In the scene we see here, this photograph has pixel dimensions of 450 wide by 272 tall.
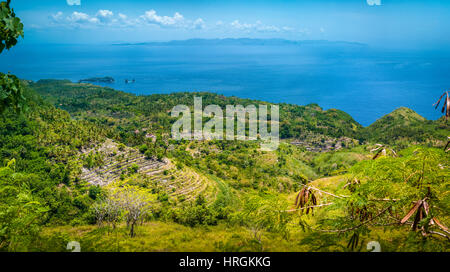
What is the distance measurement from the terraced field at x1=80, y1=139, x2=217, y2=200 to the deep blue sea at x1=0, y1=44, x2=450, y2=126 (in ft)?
172

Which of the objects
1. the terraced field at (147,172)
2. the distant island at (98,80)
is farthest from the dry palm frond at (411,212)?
the distant island at (98,80)

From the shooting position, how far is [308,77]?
106m

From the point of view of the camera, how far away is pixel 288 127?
2056 inches

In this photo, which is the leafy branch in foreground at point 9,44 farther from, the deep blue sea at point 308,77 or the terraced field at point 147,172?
the deep blue sea at point 308,77

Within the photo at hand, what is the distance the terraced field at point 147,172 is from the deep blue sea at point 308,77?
52290mm

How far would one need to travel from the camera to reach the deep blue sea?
220 feet

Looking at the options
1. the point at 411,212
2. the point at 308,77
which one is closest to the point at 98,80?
the point at 308,77

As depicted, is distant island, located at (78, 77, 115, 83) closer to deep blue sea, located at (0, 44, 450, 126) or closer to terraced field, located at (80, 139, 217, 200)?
deep blue sea, located at (0, 44, 450, 126)

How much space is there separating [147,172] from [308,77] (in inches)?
3746

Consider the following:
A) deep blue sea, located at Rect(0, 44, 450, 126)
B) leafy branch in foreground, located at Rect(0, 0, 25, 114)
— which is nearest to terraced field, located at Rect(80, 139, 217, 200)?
leafy branch in foreground, located at Rect(0, 0, 25, 114)

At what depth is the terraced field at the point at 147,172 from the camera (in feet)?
63.4

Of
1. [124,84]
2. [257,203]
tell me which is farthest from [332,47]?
[257,203]

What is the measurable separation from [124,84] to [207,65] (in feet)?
167

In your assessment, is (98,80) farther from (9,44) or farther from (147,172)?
(9,44)
